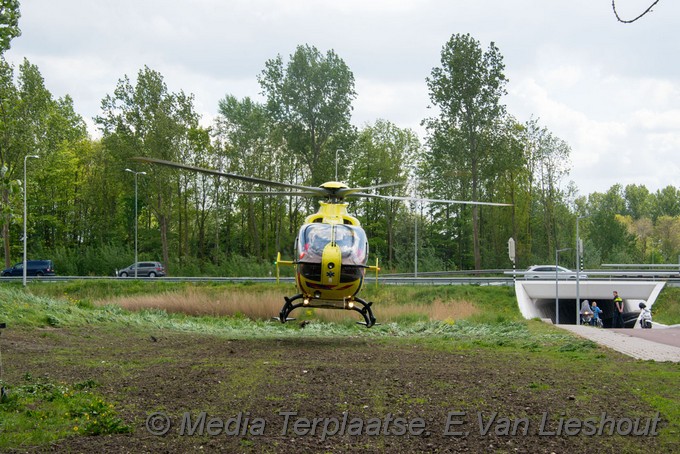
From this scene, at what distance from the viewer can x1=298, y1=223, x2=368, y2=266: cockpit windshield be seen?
17172mm

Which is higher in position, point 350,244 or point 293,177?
point 293,177

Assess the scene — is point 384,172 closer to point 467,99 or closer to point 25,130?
point 467,99

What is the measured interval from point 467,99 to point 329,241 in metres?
36.6

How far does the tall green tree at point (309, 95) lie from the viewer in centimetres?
5584

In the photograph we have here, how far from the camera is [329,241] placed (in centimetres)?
1723

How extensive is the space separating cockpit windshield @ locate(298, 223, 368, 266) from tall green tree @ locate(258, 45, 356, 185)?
39674mm

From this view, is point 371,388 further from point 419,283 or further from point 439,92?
point 439,92

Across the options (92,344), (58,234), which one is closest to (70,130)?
(58,234)

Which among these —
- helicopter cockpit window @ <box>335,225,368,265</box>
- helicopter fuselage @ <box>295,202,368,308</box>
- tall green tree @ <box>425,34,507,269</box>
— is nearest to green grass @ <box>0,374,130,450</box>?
helicopter fuselage @ <box>295,202,368,308</box>

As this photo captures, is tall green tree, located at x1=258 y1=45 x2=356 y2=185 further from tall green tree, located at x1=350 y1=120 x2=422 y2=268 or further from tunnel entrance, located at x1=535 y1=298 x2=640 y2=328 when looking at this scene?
tunnel entrance, located at x1=535 y1=298 x2=640 y2=328

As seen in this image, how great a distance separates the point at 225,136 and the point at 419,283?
Answer: 29.3 meters

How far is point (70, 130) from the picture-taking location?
6700cm

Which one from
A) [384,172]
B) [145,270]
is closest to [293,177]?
[384,172]

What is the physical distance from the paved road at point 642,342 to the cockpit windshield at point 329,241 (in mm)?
6490
